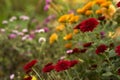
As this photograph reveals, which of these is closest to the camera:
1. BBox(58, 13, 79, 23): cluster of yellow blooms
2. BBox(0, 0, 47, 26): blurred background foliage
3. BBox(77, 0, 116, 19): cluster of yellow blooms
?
BBox(77, 0, 116, 19): cluster of yellow blooms

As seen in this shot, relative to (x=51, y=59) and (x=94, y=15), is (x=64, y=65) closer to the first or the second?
(x=94, y=15)

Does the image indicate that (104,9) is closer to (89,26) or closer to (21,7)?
(89,26)

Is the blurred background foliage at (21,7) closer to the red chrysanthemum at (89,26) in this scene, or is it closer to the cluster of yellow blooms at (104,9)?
the cluster of yellow blooms at (104,9)

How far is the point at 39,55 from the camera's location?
15.2 ft

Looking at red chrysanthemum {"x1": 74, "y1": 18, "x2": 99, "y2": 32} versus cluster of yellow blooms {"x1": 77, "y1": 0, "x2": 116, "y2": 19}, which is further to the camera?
cluster of yellow blooms {"x1": 77, "y1": 0, "x2": 116, "y2": 19}

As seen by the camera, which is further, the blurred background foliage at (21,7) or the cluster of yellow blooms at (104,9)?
the blurred background foliage at (21,7)

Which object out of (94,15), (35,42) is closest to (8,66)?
(35,42)

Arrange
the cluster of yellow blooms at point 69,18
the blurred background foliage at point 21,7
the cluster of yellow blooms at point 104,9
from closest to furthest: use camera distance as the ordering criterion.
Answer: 1. the cluster of yellow blooms at point 104,9
2. the cluster of yellow blooms at point 69,18
3. the blurred background foliage at point 21,7

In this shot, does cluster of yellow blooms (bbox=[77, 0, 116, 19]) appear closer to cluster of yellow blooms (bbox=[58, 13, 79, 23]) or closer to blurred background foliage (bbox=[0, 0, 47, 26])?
cluster of yellow blooms (bbox=[58, 13, 79, 23])

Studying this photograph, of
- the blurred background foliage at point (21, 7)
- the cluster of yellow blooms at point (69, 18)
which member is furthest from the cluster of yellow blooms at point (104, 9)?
the blurred background foliage at point (21, 7)

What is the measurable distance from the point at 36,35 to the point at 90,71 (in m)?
2.18

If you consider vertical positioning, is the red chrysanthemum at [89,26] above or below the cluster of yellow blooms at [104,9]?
below

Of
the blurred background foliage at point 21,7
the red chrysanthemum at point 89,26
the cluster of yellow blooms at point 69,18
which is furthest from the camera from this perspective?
the blurred background foliage at point 21,7

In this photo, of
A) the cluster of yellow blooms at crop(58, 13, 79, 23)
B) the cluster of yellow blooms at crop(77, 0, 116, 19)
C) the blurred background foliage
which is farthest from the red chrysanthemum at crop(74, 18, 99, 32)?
the blurred background foliage
